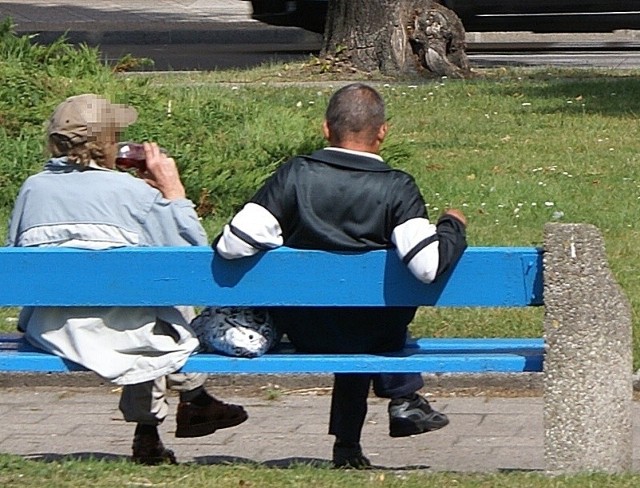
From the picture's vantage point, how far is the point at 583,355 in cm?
424

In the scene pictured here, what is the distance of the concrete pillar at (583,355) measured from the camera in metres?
4.21

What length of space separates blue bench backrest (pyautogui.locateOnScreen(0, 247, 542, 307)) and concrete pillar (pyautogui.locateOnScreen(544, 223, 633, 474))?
0.10 meters

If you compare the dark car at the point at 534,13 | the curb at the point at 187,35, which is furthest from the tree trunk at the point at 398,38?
the curb at the point at 187,35

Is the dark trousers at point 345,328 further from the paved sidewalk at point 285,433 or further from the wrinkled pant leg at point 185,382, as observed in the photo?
the paved sidewalk at point 285,433

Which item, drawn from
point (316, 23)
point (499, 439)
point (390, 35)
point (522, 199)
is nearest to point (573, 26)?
point (316, 23)

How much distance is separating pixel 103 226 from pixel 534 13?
15285 mm

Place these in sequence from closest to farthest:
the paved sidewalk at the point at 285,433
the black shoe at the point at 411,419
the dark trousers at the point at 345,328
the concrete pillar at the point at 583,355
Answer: the concrete pillar at the point at 583,355 → the dark trousers at the point at 345,328 → the black shoe at the point at 411,419 → the paved sidewalk at the point at 285,433

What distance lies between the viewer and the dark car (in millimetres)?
18859

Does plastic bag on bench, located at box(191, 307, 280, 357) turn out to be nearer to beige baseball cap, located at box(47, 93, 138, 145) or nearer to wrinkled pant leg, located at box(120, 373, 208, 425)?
wrinkled pant leg, located at box(120, 373, 208, 425)

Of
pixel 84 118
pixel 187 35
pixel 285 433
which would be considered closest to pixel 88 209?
pixel 84 118

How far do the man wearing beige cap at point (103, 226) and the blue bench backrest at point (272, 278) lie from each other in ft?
0.36

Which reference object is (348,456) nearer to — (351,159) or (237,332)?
(237,332)

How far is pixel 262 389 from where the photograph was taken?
6223mm

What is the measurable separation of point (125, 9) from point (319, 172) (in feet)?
83.0
